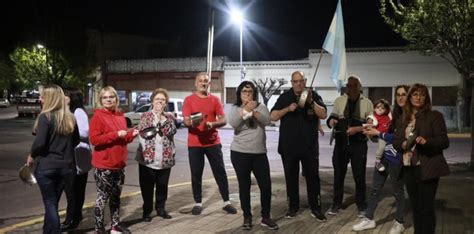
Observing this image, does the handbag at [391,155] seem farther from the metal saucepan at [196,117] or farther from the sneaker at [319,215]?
the metal saucepan at [196,117]

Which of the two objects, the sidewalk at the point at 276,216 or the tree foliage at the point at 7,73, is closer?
the sidewalk at the point at 276,216

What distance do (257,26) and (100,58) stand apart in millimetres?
14956

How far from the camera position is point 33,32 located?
41.5m

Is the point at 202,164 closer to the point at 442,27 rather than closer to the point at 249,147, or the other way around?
the point at 249,147

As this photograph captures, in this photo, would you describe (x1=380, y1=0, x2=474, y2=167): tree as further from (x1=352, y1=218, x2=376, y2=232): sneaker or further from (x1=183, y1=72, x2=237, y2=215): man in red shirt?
(x1=183, y1=72, x2=237, y2=215): man in red shirt

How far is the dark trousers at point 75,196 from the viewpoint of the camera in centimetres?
597

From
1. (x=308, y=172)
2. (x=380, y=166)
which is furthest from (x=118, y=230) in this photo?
(x=380, y=166)

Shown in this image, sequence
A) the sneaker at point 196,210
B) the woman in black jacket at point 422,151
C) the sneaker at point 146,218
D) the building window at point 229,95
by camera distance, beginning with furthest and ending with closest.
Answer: the building window at point 229,95
the sneaker at point 196,210
the sneaker at point 146,218
the woman in black jacket at point 422,151

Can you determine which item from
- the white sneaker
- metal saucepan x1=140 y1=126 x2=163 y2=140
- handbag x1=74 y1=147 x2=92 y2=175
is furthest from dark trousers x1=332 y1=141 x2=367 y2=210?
handbag x1=74 y1=147 x2=92 y2=175

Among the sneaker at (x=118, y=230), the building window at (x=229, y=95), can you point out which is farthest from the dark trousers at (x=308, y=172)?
the building window at (x=229, y=95)

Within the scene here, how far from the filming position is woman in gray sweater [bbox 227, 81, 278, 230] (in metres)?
5.96

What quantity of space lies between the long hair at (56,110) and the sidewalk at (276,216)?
162cm

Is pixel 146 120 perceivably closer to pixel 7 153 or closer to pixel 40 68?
pixel 7 153

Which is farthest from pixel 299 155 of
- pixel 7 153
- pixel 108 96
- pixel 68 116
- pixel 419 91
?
pixel 7 153
